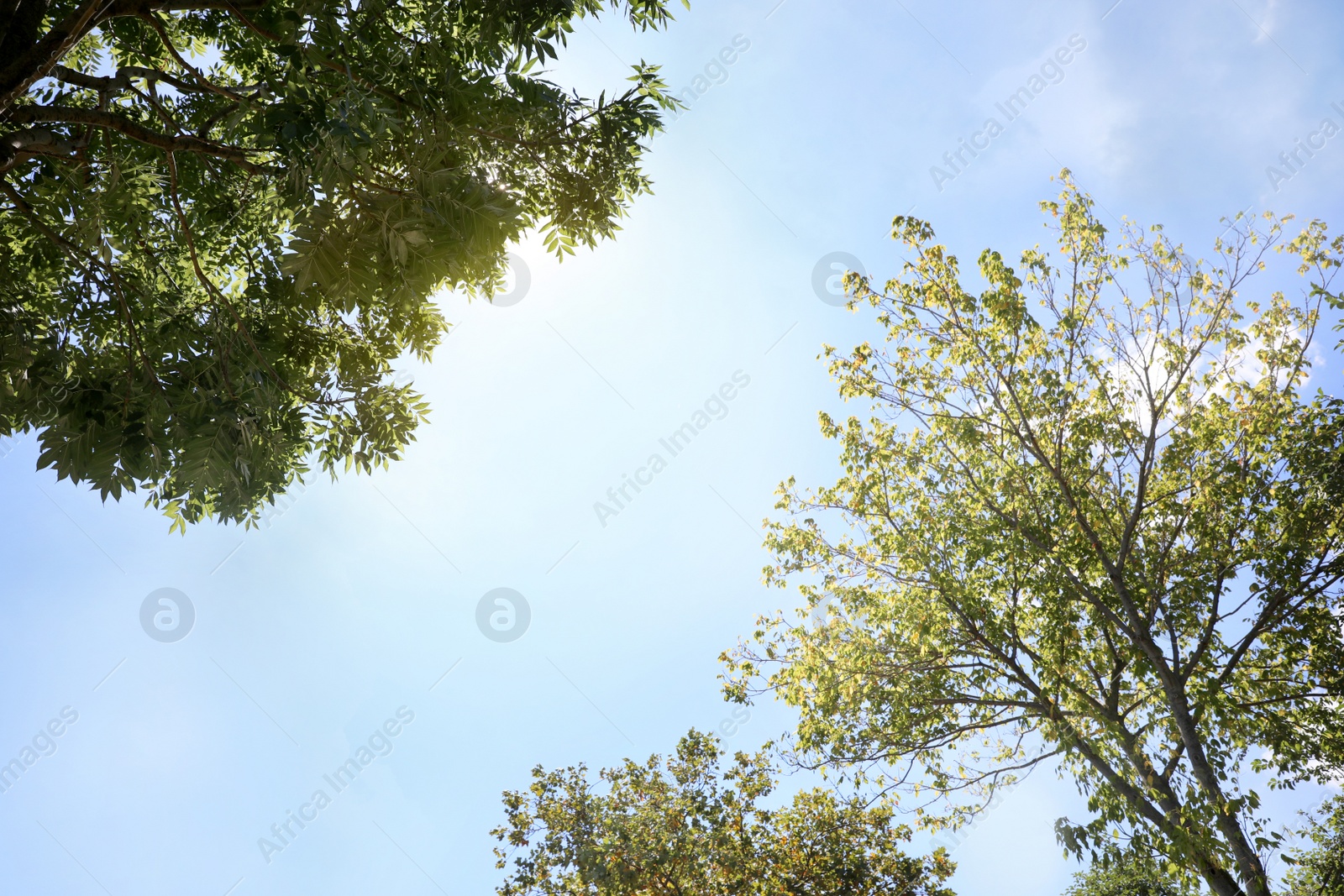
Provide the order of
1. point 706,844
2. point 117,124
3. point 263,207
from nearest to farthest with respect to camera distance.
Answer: point 117,124, point 263,207, point 706,844

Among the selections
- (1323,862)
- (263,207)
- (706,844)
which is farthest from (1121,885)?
(263,207)

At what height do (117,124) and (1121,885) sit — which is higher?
(1121,885)

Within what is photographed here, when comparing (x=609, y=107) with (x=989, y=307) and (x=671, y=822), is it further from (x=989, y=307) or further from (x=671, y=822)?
(x=671, y=822)

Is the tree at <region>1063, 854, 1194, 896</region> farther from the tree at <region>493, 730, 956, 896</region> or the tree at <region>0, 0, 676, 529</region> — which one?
the tree at <region>0, 0, 676, 529</region>

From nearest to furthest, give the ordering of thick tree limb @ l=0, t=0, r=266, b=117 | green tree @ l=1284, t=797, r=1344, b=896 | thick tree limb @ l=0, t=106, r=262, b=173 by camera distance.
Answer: thick tree limb @ l=0, t=0, r=266, b=117
thick tree limb @ l=0, t=106, r=262, b=173
green tree @ l=1284, t=797, r=1344, b=896

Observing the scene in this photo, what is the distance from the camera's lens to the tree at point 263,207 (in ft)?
14.2

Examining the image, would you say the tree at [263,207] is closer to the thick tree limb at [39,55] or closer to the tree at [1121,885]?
the thick tree limb at [39,55]

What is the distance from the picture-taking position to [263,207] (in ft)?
19.8

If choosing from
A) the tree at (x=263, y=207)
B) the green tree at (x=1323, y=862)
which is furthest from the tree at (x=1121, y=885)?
the tree at (x=263, y=207)

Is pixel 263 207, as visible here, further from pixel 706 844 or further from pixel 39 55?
pixel 706 844

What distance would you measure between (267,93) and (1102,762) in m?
11.7

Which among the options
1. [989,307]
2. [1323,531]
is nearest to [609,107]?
[989,307]

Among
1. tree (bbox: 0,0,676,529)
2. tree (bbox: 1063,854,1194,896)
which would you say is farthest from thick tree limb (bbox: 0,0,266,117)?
tree (bbox: 1063,854,1194,896)

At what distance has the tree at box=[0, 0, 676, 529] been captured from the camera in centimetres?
432
